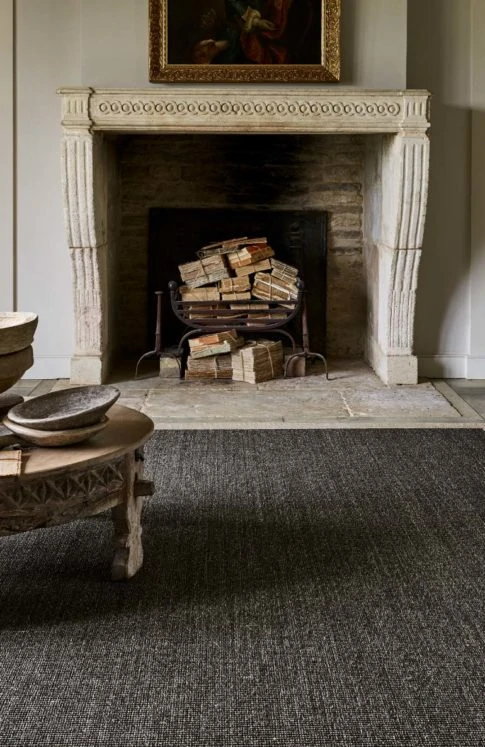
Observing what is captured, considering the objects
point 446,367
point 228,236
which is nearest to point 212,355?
point 228,236

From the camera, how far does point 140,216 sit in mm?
6852

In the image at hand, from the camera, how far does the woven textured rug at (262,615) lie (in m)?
2.47

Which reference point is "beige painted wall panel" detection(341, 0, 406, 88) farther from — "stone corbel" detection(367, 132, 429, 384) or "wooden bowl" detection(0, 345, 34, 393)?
"wooden bowl" detection(0, 345, 34, 393)

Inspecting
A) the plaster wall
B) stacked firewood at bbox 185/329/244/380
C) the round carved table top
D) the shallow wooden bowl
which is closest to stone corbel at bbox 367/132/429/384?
the plaster wall

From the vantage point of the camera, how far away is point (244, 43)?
576 cm

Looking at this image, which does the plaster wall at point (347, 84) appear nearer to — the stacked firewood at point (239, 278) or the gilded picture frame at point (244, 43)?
the gilded picture frame at point (244, 43)

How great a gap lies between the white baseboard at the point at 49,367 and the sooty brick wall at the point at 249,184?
2.28ft

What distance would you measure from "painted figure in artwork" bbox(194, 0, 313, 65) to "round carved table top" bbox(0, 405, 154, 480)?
9.77 ft

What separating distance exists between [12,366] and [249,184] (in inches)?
152

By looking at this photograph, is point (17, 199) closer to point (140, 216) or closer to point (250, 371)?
point (140, 216)

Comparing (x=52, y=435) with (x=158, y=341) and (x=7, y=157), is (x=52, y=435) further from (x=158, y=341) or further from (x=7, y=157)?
(x=7, y=157)

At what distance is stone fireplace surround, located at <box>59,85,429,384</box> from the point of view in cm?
572

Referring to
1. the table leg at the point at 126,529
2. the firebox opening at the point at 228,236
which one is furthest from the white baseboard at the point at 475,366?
the table leg at the point at 126,529

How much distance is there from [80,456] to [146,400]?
2.78m
